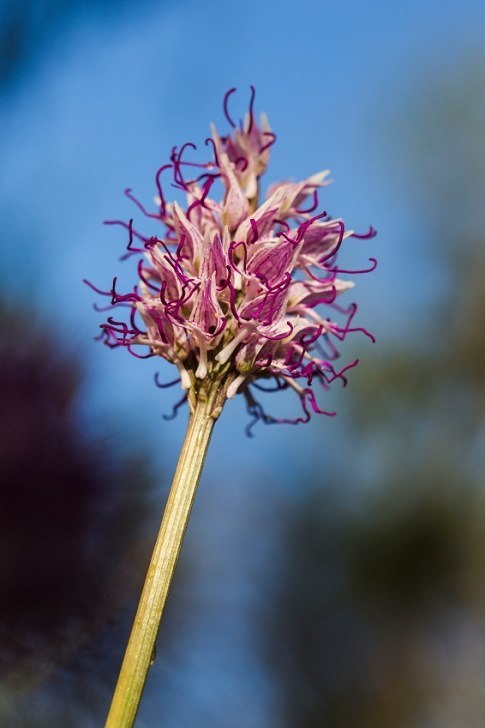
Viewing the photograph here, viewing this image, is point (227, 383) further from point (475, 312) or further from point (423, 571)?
point (475, 312)

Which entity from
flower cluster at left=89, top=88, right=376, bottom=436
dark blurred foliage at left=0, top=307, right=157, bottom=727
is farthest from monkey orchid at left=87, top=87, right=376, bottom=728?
dark blurred foliage at left=0, top=307, right=157, bottom=727

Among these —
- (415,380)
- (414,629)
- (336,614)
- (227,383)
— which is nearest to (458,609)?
(414,629)

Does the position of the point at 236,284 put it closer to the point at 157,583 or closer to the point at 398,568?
the point at 157,583

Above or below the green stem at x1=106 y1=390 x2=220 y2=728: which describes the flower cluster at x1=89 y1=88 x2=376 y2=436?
above

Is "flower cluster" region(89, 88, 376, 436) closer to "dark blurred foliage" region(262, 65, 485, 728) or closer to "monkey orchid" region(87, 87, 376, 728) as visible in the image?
"monkey orchid" region(87, 87, 376, 728)

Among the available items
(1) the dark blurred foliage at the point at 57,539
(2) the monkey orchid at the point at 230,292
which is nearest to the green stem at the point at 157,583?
(2) the monkey orchid at the point at 230,292

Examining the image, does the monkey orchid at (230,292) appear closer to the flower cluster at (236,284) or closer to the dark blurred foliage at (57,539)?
the flower cluster at (236,284)
